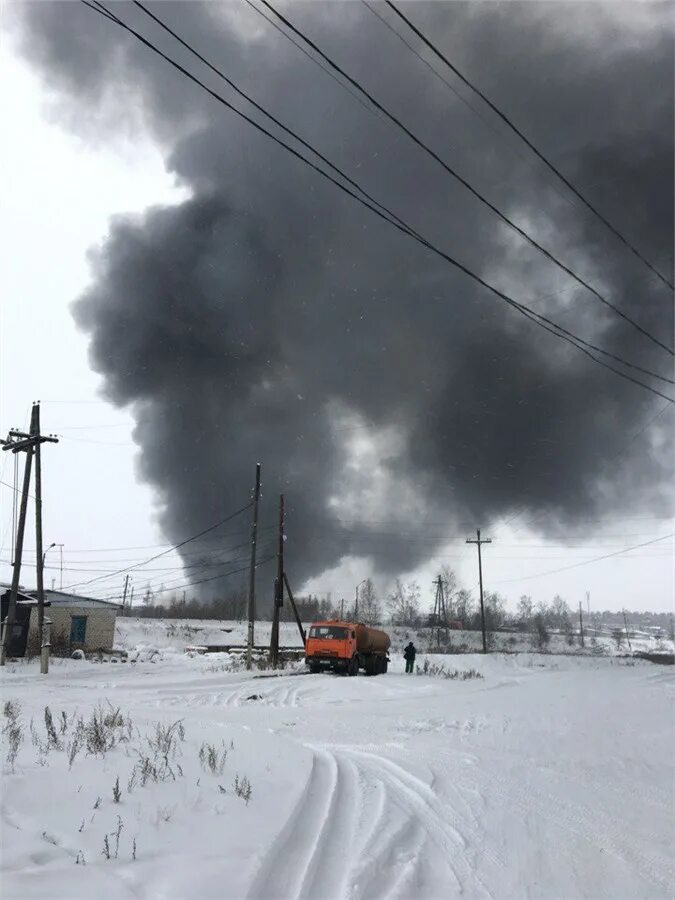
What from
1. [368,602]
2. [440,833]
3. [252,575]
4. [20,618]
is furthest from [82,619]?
[368,602]

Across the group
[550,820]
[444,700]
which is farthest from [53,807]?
[444,700]

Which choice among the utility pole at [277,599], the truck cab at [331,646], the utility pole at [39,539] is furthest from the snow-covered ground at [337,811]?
the utility pole at [277,599]

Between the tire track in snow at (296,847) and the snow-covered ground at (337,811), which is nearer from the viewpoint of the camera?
the tire track in snow at (296,847)

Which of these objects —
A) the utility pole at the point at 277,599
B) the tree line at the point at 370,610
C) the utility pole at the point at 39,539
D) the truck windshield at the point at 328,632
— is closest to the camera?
the utility pole at the point at 39,539

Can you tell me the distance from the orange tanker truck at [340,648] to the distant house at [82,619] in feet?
57.9

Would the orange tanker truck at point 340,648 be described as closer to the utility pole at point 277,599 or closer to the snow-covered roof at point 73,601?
the utility pole at point 277,599

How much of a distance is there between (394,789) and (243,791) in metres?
1.70

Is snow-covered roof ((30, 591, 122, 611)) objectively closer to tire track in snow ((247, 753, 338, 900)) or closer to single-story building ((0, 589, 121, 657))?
single-story building ((0, 589, 121, 657))

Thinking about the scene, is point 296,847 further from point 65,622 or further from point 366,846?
point 65,622

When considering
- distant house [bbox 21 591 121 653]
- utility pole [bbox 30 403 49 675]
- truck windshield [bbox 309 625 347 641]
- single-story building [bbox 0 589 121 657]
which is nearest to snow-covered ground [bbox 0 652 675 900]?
utility pole [bbox 30 403 49 675]

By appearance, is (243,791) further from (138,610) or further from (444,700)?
(138,610)

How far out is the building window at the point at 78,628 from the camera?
38.5 metres

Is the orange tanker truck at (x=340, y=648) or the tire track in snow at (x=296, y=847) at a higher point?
the tire track in snow at (x=296, y=847)

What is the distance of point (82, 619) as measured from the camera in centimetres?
3919
